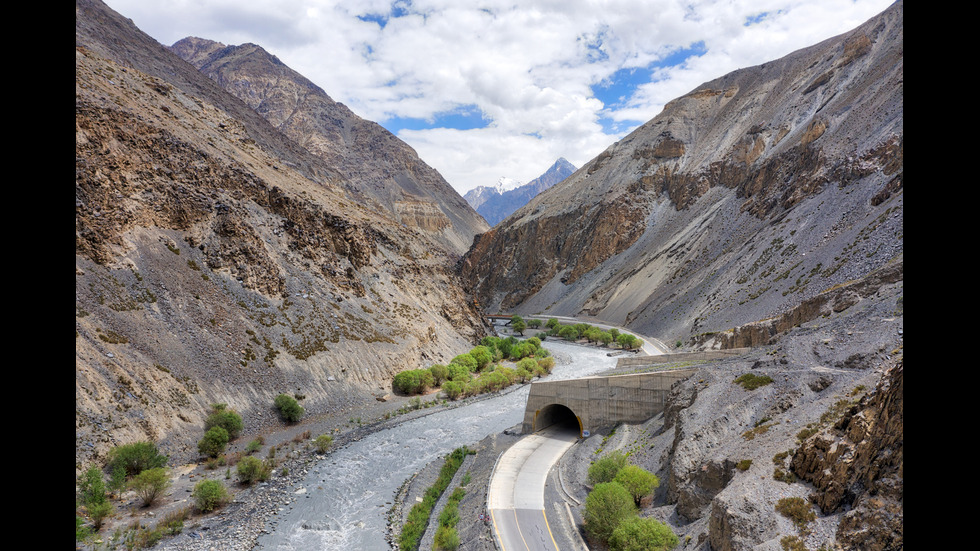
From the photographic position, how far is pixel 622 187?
100812mm

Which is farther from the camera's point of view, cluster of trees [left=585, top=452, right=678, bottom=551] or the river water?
the river water

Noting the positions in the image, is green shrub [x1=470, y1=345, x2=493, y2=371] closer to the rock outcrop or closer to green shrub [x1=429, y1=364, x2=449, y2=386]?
green shrub [x1=429, y1=364, x2=449, y2=386]

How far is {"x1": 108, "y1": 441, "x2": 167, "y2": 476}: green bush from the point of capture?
22.9 meters

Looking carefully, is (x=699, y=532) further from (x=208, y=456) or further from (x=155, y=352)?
(x=155, y=352)

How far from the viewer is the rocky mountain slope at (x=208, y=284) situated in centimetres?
2805

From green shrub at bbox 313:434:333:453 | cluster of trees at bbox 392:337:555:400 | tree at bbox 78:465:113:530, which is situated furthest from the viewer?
cluster of trees at bbox 392:337:555:400

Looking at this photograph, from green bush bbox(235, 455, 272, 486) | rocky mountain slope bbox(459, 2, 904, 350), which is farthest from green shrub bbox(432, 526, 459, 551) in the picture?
rocky mountain slope bbox(459, 2, 904, 350)

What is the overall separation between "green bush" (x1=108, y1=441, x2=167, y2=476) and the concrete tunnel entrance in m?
20.4

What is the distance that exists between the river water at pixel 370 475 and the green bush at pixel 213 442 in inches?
208
